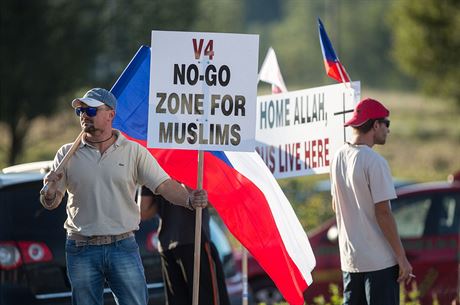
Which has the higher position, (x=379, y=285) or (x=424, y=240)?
(x=424, y=240)

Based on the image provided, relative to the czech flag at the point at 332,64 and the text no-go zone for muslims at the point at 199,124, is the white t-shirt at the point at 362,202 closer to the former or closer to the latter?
the text no-go zone for muslims at the point at 199,124

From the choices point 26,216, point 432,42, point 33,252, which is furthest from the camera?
point 432,42

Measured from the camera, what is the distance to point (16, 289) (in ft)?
26.4

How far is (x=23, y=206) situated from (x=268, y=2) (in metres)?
133

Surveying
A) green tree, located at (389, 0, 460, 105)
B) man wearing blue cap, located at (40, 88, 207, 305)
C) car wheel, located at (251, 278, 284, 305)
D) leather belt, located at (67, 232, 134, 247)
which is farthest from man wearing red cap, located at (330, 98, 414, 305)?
green tree, located at (389, 0, 460, 105)

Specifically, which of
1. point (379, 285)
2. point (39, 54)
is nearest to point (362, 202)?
point (379, 285)

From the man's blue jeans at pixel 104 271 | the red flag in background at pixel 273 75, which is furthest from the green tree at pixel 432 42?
the man's blue jeans at pixel 104 271

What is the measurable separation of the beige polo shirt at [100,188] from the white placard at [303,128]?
208 cm

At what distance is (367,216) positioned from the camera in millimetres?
7219

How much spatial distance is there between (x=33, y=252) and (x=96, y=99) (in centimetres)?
190

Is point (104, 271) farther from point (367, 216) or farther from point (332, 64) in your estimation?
point (332, 64)

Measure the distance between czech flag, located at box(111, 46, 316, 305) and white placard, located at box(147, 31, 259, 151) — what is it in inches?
26.4

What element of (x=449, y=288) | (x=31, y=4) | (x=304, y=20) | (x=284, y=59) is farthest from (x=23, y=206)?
(x=304, y=20)

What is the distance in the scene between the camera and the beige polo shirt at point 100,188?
6594mm
